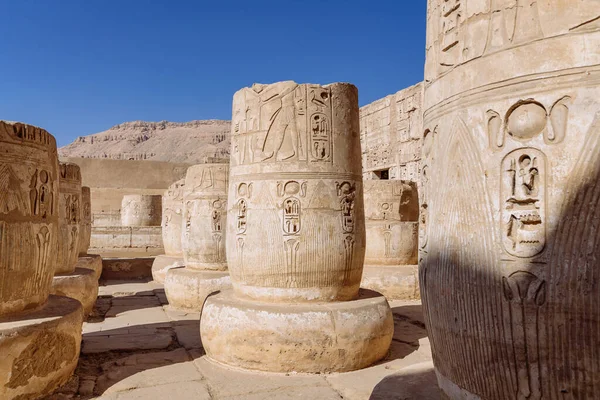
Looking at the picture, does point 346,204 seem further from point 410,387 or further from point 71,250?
point 71,250

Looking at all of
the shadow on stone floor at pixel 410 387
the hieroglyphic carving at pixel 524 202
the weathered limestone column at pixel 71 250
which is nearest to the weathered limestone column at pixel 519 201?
the hieroglyphic carving at pixel 524 202

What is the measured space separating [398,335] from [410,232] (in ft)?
8.94

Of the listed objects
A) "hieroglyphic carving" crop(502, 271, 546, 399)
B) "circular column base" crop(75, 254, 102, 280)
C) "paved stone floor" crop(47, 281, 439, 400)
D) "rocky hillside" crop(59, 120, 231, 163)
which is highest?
"rocky hillside" crop(59, 120, 231, 163)

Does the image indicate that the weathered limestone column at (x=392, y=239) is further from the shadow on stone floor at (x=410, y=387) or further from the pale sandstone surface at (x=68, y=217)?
the shadow on stone floor at (x=410, y=387)

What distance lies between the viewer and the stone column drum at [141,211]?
1381 cm

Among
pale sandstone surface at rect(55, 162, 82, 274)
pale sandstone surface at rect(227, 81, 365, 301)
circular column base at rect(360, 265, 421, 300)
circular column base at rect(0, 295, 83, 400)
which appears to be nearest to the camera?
circular column base at rect(0, 295, 83, 400)

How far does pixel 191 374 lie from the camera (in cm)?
385

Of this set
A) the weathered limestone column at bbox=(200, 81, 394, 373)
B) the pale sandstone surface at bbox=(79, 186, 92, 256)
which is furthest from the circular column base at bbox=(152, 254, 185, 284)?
the weathered limestone column at bbox=(200, 81, 394, 373)

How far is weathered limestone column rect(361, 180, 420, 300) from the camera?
23.2ft

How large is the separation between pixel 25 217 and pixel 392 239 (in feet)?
17.4

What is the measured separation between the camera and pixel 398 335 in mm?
5152

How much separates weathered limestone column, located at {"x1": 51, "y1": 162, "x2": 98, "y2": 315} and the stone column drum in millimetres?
7336

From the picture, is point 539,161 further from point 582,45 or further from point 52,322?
point 52,322

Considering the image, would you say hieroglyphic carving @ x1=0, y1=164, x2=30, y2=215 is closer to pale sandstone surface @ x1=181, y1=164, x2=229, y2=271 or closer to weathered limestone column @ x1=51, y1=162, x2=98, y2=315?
weathered limestone column @ x1=51, y1=162, x2=98, y2=315
